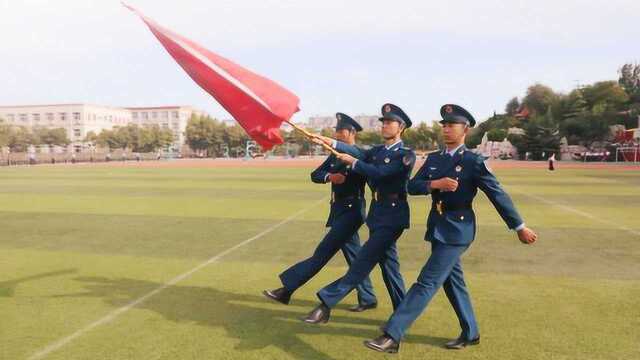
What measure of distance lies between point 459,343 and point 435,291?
0.54 m

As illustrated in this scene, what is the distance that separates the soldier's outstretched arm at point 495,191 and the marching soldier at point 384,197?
0.59 m

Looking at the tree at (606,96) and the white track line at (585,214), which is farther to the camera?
the tree at (606,96)

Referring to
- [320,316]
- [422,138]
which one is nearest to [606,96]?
[422,138]

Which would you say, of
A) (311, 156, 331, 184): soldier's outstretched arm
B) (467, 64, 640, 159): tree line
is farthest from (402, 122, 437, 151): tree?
(311, 156, 331, 184): soldier's outstretched arm

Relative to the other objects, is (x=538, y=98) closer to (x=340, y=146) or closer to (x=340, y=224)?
(x=340, y=224)

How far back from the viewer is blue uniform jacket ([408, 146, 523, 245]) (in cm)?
391

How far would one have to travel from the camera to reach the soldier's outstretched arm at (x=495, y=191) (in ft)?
12.7

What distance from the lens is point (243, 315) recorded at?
491cm

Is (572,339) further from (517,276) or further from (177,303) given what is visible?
(177,303)

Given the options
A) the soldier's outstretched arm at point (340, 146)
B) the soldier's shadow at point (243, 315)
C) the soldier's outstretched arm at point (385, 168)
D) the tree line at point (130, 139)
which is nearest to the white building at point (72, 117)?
the tree line at point (130, 139)

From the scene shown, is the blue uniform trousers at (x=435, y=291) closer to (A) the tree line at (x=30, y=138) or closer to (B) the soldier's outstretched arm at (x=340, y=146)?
(B) the soldier's outstretched arm at (x=340, y=146)

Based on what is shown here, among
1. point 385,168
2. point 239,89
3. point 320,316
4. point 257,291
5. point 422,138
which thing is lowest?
point 257,291

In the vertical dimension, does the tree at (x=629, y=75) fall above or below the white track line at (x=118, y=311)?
above

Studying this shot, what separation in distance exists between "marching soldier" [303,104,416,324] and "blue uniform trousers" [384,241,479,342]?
0.49 meters
